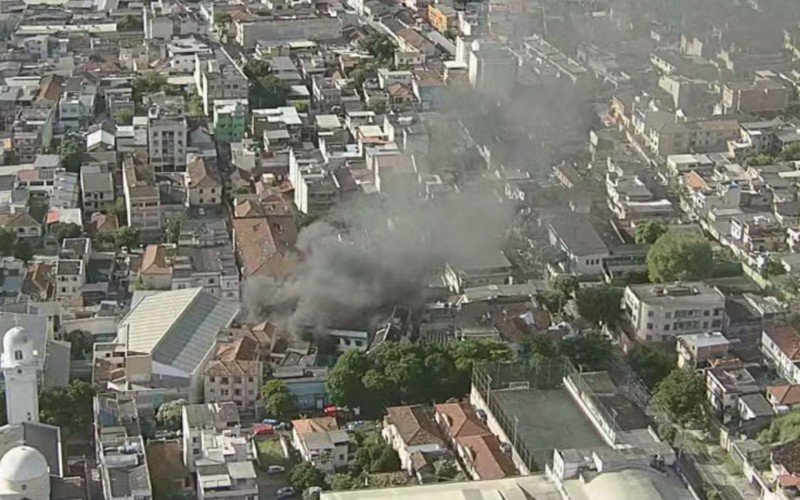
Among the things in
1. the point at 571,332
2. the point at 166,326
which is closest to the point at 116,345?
the point at 166,326

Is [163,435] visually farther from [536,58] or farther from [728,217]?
[536,58]

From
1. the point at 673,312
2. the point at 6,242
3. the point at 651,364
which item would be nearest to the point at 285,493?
the point at 651,364

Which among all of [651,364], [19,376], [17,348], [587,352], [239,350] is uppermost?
[17,348]

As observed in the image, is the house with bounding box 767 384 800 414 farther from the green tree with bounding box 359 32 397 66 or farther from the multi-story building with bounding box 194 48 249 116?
the green tree with bounding box 359 32 397 66

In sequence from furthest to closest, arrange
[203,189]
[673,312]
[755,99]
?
[755,99]
[203,189]
[673,312]

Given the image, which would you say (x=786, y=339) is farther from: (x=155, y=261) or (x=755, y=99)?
(x=755, y=99)

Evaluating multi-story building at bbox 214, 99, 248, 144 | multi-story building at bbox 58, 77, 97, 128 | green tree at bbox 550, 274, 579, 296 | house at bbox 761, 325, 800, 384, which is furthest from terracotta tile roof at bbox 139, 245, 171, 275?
house at bbox 761, 325, 800, 384

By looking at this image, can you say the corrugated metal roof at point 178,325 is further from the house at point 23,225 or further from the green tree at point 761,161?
the green tree at point 761,161
